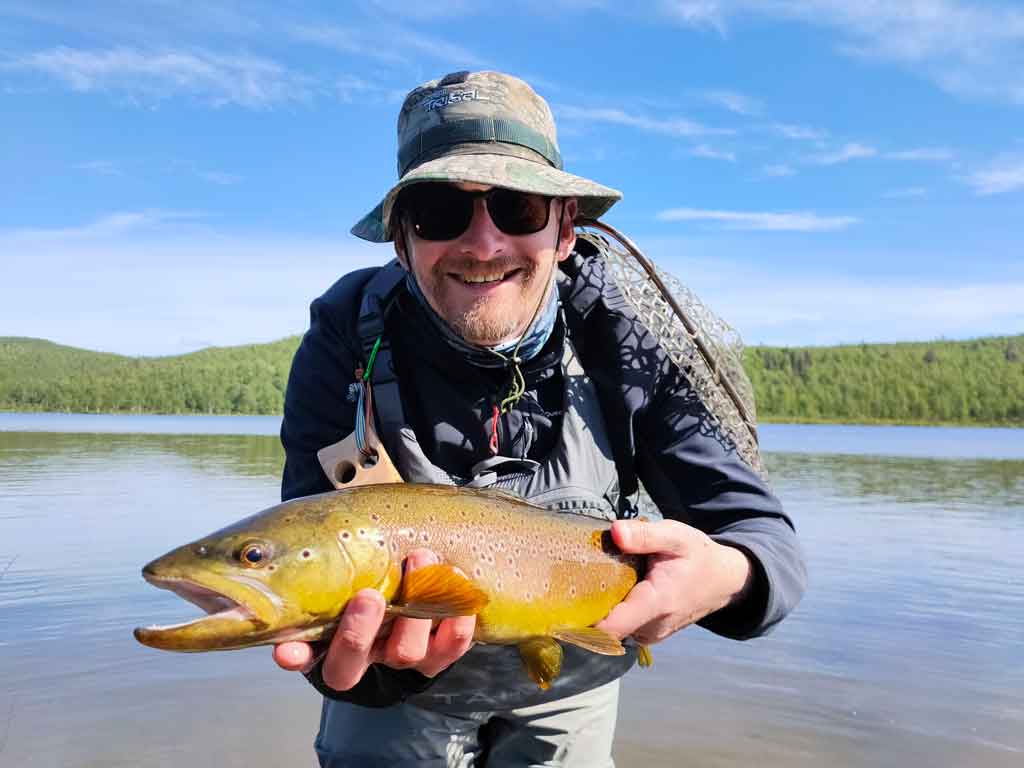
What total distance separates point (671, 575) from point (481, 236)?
1.52 m

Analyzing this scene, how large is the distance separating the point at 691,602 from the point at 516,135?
2.02 m

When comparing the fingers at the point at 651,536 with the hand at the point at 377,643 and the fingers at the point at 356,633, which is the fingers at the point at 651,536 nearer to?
the hand at the point at 377,643

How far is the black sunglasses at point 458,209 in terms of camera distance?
3.44 m

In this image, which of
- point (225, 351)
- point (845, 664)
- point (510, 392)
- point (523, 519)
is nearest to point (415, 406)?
point (510, 392)

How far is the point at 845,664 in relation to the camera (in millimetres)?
8375

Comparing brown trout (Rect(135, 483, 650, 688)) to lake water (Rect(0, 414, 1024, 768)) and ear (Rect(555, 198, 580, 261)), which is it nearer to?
ear (Rect(555, 198, 580, 261))

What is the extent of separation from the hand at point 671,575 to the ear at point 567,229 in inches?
55.2

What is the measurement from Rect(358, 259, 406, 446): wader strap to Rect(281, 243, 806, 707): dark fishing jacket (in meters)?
0.03

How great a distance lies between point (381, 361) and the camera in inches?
133

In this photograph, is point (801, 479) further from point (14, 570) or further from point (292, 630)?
point (292, 630)

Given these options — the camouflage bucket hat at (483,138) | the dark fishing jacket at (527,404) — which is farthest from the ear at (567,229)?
the dark fishing jacket at (527,404)

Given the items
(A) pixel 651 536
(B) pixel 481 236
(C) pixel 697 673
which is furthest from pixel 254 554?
(C) pixel 697 673

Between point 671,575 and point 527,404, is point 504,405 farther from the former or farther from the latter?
point 671,575

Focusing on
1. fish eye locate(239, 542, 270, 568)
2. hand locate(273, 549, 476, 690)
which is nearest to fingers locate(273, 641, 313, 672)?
hand locate(273, 549, 476, 690)
